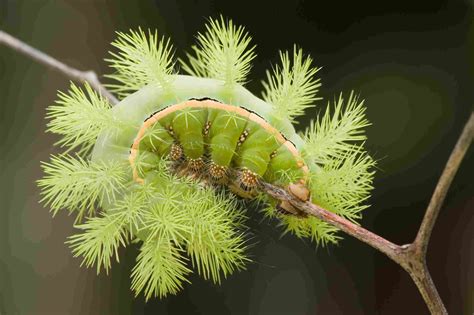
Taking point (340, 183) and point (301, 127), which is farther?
point (301, 127)

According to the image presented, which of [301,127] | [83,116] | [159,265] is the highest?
[301,127]

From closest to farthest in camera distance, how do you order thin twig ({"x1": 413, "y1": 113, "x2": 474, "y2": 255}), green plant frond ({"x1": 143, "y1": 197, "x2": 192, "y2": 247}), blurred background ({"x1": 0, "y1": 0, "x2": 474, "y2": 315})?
thin twig ({"x1": 413, "y1": 113, "x2": 474, "y2": 255}), green plant frond ({"x1": 143, "y1": 197, "x2": 192, "y2": 247}), blurred background ({"x1": 0, "y1": 0, "x2": 474, "y2": 315})

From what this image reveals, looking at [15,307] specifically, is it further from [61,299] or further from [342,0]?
[342,0]

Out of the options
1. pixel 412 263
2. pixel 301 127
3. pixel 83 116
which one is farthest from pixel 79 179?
pixel 301 127

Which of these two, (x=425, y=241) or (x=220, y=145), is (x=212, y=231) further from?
(x=425, y=241)

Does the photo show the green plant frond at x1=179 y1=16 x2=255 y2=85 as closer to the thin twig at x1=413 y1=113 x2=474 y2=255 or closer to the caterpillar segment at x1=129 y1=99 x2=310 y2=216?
the caterpillar segment at x1=129 y1=99 x2=310 y2=216

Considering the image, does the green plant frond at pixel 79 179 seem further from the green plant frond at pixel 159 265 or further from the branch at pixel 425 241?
the branch at pixel 425 241

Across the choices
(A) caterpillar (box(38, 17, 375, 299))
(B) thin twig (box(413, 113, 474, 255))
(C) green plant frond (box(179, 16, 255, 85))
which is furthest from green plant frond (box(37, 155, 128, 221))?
(B) thin twig (box(413, 113, 474, 255))

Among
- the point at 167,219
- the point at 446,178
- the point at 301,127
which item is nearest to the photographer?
the point at 446,178
